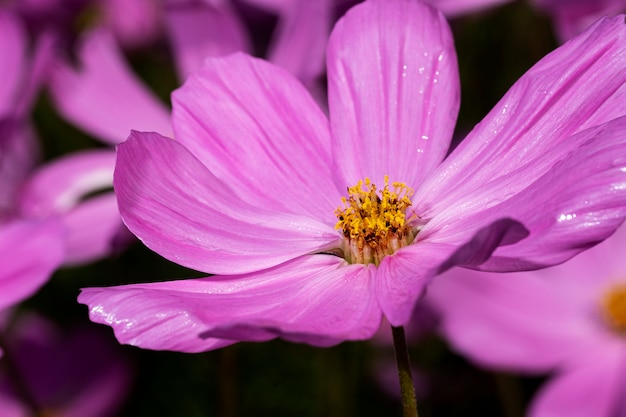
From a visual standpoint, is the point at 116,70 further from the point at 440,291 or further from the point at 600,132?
the point at 600,132

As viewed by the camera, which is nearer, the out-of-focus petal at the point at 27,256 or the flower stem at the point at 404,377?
the flower stem at the point at 404,377

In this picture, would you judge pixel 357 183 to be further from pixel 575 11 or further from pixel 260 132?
pixel 575 11

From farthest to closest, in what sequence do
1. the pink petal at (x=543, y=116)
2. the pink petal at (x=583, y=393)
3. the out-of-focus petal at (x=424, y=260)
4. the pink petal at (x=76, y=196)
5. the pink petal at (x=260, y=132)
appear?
1. the pink petal at (x=76, y=196)
2. the pink petal at (x=583, y=393)
3. the pink petal at (x=260, y=132)
4. the pink petal at (x=543, y=116)
5. the out-of-focus petal at (x=424, y=260)

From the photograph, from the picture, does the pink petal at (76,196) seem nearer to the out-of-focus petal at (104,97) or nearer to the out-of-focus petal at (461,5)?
the out-of-focus petal at (104,97)

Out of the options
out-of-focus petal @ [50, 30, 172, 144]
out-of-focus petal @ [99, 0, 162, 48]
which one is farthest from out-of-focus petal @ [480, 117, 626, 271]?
out-of-focus petal @ [99, 0, 162, 48]

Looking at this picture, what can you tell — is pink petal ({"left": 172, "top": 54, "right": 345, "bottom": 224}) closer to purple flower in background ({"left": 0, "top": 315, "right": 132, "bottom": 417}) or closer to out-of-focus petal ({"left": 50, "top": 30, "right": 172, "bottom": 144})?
out-of-focus petal ({"left": 50, "top": 30, "right": 172, "bottom": 144})

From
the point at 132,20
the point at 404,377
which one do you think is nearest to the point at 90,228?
the point at 404,377

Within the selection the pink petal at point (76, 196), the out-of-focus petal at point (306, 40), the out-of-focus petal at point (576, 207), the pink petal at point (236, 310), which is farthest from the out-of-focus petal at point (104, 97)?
the out-of-focus petal at point (576, 207)

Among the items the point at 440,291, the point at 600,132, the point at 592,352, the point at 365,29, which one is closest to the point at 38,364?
the point at 440,291
